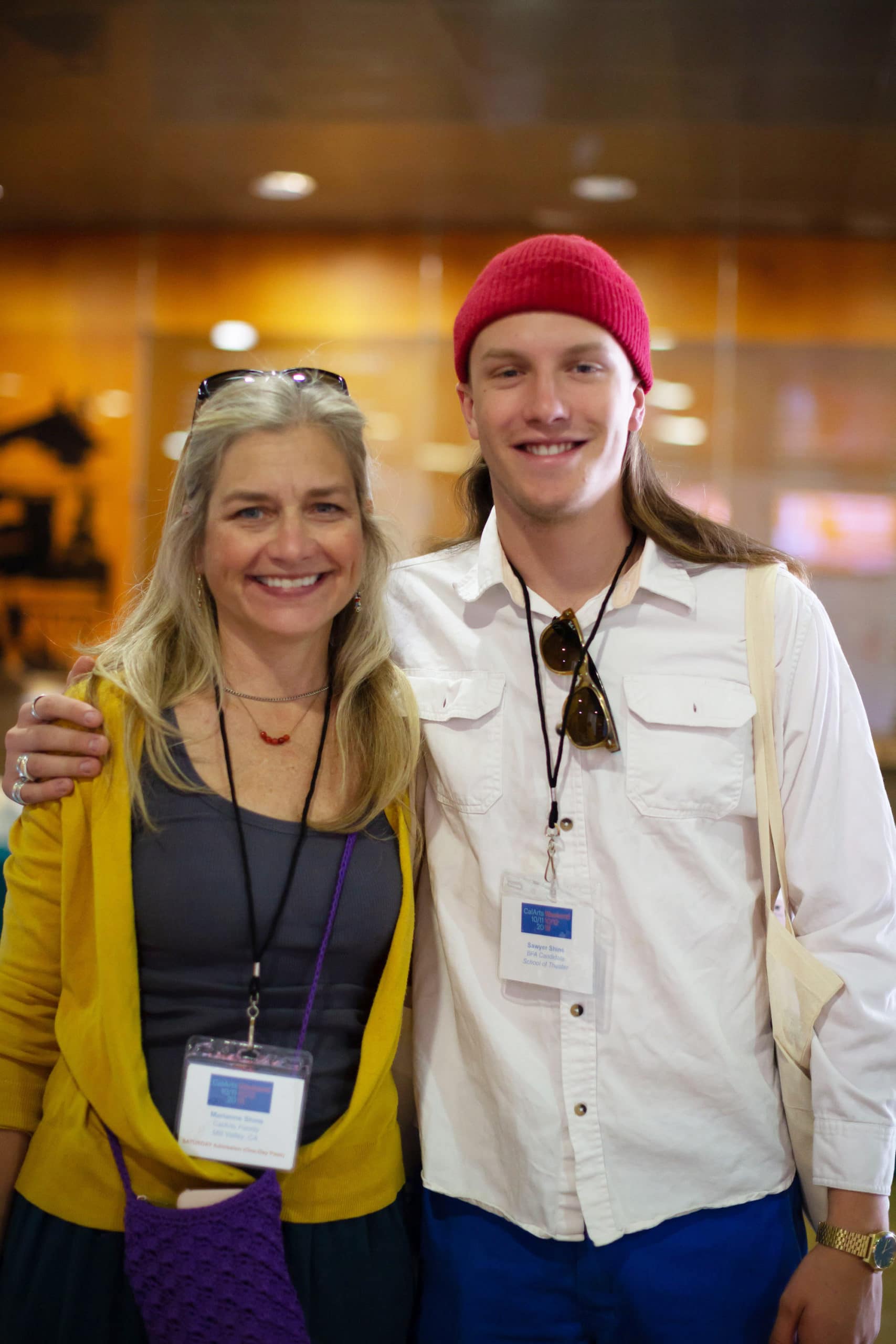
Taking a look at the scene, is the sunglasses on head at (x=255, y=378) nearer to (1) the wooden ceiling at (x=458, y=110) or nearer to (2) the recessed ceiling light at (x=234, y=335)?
(1) the wooden ceiling at (x=458, y=110)

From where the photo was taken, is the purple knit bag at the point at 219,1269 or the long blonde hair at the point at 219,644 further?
the long blonde hair at the point at 219,644

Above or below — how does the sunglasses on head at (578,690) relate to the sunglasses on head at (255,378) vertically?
below

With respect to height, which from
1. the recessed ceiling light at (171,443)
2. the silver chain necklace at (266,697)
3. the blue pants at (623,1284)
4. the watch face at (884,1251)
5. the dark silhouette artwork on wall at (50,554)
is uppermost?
the recessed ceiling light at (171,443)

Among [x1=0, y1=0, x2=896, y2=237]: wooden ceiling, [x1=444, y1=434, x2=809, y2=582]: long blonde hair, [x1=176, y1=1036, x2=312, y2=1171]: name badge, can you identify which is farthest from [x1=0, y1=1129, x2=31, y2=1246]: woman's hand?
[x1=0, y1=0, x2=896, y2=237]: wooden ceiling

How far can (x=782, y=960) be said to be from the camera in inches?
59.8

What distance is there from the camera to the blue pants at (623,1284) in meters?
1.46

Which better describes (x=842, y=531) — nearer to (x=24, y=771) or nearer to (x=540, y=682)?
(x=540, y=682)

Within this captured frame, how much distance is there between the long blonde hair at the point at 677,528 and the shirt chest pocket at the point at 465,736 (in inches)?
13.6

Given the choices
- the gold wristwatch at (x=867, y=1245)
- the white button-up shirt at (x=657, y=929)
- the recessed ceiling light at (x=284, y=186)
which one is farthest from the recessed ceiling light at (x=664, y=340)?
the gold wristwatch at (x=867, y=1245)

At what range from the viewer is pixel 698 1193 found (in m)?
1.49

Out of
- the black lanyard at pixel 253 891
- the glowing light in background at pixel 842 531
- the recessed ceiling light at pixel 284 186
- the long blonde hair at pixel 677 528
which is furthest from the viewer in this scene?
the glowing light in background at pixel 842 531

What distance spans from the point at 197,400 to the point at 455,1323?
1.39 meters

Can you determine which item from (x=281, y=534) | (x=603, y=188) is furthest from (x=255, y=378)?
(x=603, y=188)

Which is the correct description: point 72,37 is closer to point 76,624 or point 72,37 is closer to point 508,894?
point 76,624
